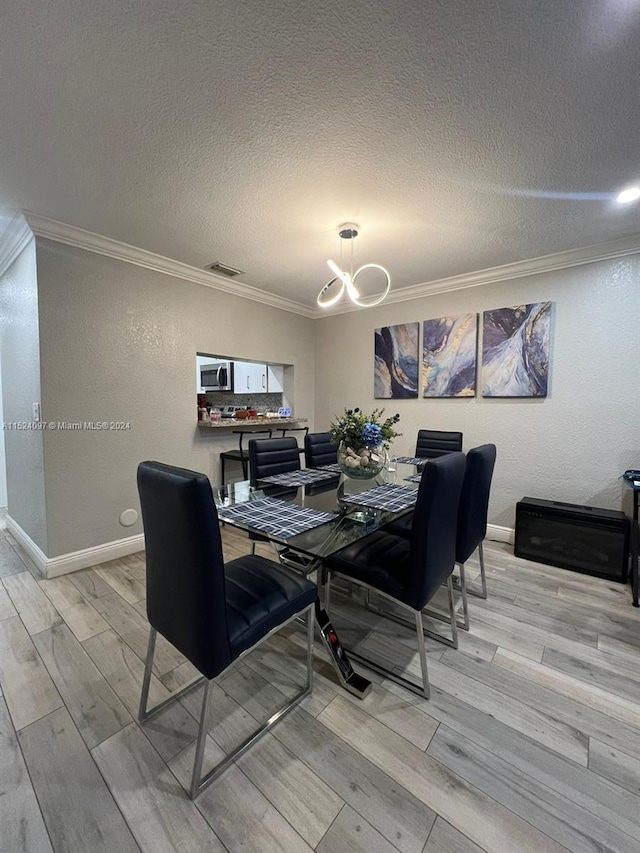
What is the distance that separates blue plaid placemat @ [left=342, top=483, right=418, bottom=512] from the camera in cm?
191

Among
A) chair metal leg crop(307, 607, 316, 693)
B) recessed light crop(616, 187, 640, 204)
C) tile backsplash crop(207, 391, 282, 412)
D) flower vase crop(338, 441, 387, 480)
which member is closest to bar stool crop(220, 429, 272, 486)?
tile backsplash crop(207, 391, 282, 412)

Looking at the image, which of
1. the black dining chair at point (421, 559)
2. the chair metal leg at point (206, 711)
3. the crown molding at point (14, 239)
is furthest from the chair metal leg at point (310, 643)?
the crown molding at point (14, 239)

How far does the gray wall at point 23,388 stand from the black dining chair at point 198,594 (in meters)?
1.92

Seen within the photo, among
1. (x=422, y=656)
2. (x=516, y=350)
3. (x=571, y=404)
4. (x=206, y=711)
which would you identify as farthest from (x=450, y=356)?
(x=206, y=711)

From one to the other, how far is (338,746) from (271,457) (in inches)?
69.7

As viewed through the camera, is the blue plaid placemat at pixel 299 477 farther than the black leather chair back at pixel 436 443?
No

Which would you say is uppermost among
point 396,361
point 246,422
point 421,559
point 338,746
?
point 396,361

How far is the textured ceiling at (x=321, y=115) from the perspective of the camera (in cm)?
114

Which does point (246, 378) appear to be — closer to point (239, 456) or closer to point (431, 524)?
point (239, 456)

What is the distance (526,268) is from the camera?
3.07 metres

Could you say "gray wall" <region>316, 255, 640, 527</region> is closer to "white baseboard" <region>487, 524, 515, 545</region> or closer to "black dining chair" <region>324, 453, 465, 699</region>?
"white baseboard" <region>487, 524, 515, 545</region>

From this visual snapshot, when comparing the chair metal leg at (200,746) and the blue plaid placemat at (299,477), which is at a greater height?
the blue plaid placemat at (299,477)

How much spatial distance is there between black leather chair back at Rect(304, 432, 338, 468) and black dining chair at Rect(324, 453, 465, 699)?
1282 millimetres

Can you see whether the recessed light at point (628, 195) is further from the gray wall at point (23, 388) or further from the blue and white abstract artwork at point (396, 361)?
the gray wall at point (23, 388)
